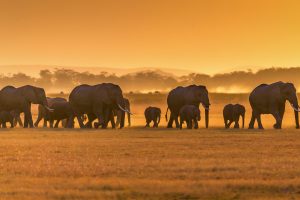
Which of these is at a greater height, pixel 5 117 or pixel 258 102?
pixel 258 102

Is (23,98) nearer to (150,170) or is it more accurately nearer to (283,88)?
(283,88)

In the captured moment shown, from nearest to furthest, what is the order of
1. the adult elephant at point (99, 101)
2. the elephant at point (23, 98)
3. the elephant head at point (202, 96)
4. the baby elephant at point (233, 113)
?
1. the adult elephant at point (99, 101)
2. the elephant head at point (202, 96)
3. the baby elephant at point (233, 113)
4. the elephant at point (23, 98)

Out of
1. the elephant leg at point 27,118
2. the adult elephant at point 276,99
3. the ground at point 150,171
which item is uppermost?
the adult elephant at point 276,99

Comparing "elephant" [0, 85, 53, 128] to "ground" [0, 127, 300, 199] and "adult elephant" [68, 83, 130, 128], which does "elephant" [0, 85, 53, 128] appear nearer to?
"adult elephant" [68, 83, 130, 128]

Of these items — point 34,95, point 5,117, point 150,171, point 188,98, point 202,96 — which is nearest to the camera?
point 150,171

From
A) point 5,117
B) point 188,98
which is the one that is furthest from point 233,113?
point 5,117

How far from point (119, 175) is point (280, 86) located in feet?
97.0

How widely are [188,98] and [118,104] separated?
5.56 meters

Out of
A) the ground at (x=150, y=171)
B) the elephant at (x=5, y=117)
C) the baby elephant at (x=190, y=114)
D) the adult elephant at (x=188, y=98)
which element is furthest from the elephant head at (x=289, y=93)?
the elephant at (x=5, y=117)

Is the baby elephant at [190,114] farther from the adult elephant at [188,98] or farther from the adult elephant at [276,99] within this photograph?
the adult elephant at [276,99]

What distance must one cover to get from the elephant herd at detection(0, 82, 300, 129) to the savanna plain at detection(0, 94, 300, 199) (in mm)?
17182

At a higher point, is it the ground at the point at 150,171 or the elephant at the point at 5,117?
the elephant at the point at 5,117

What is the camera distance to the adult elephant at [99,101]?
4797 centimetres

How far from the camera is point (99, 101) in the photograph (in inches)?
1895
